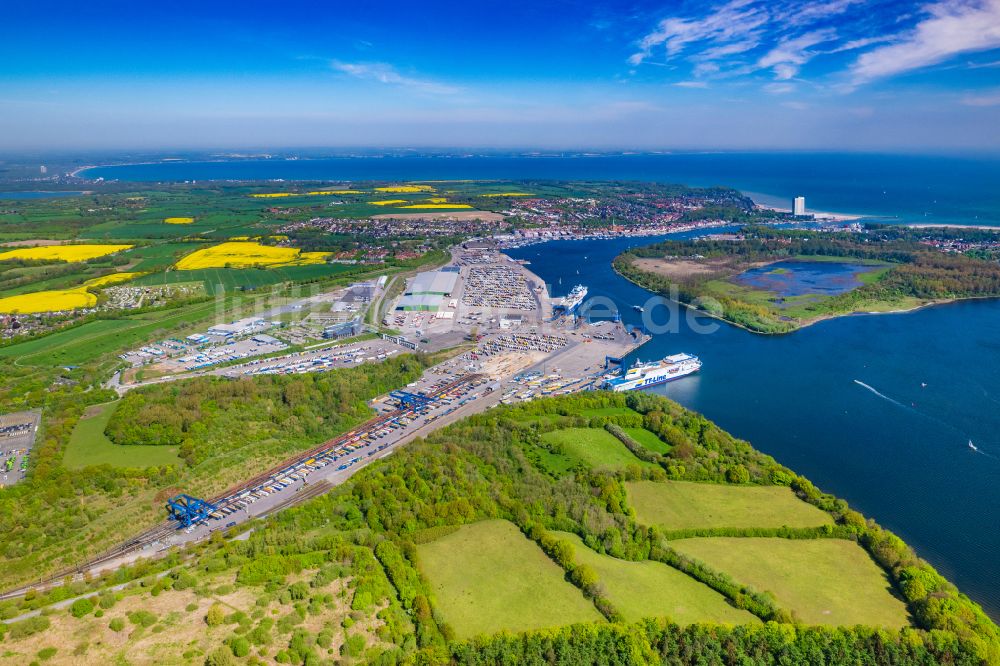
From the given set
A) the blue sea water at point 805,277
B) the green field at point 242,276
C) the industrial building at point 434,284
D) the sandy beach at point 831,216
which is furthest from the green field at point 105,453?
the sandy beach at point 831,216

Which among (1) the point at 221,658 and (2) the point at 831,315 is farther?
(2) the point at 831,315

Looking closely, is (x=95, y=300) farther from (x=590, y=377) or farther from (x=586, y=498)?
(x=586, y=498)

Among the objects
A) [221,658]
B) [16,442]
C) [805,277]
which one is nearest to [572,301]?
[805,277]

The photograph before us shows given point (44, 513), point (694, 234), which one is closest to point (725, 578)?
point (44, 513)

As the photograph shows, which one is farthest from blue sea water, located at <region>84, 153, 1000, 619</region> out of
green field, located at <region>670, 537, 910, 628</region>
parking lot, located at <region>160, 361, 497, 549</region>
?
parking lot, located at <region>160, 361, 497, 549</region>

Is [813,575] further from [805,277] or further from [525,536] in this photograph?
[805,277]

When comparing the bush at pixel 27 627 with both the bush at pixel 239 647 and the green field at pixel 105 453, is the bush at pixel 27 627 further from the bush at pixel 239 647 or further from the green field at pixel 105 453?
the green field at pixel 105 453
